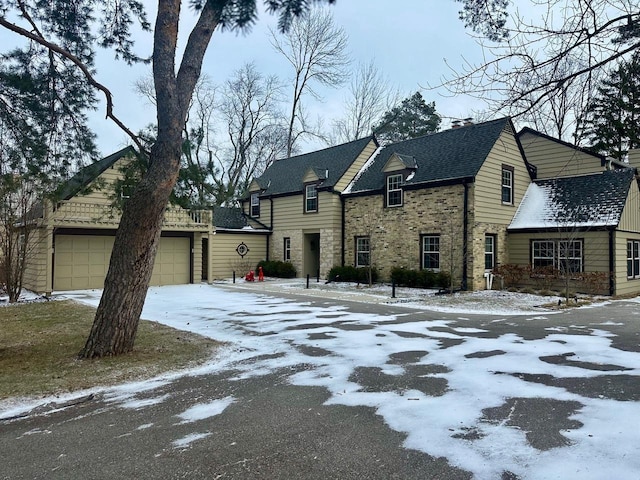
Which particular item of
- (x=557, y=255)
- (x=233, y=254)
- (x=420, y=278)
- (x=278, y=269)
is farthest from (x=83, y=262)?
(x=557, y=255)

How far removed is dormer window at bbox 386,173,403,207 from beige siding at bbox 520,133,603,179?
19.5 feet

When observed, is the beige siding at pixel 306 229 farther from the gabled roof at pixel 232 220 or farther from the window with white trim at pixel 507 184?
the window with white trim at pixel 507 184

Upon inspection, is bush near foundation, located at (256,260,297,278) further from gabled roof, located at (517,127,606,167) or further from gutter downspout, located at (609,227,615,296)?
gutter downspout, located at (609,227,615,296)

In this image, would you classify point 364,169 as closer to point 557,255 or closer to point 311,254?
point 311,254

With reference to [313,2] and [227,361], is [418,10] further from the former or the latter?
[227,361]

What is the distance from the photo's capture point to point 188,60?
7367mm

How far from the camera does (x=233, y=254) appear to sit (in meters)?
24.2

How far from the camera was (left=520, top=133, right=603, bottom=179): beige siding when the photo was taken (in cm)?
1977

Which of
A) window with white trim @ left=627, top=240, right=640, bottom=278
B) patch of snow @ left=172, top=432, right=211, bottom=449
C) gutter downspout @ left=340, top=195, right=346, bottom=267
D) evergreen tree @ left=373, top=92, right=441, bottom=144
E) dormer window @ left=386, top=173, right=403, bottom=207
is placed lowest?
patch of snow @ left=172, top=432, right=211, bottom=449

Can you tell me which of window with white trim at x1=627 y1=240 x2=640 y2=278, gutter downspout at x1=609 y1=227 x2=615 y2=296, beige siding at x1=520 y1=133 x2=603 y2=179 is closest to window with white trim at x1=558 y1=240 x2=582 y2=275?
gutter downspout at x1=609 y1=227 x2=615 y2=296

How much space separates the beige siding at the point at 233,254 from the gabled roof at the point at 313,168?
303cm

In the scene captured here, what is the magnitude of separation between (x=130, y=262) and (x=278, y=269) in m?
17.3

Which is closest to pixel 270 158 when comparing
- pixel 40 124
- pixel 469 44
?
pixel 40 124

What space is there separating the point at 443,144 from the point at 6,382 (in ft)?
60.7
